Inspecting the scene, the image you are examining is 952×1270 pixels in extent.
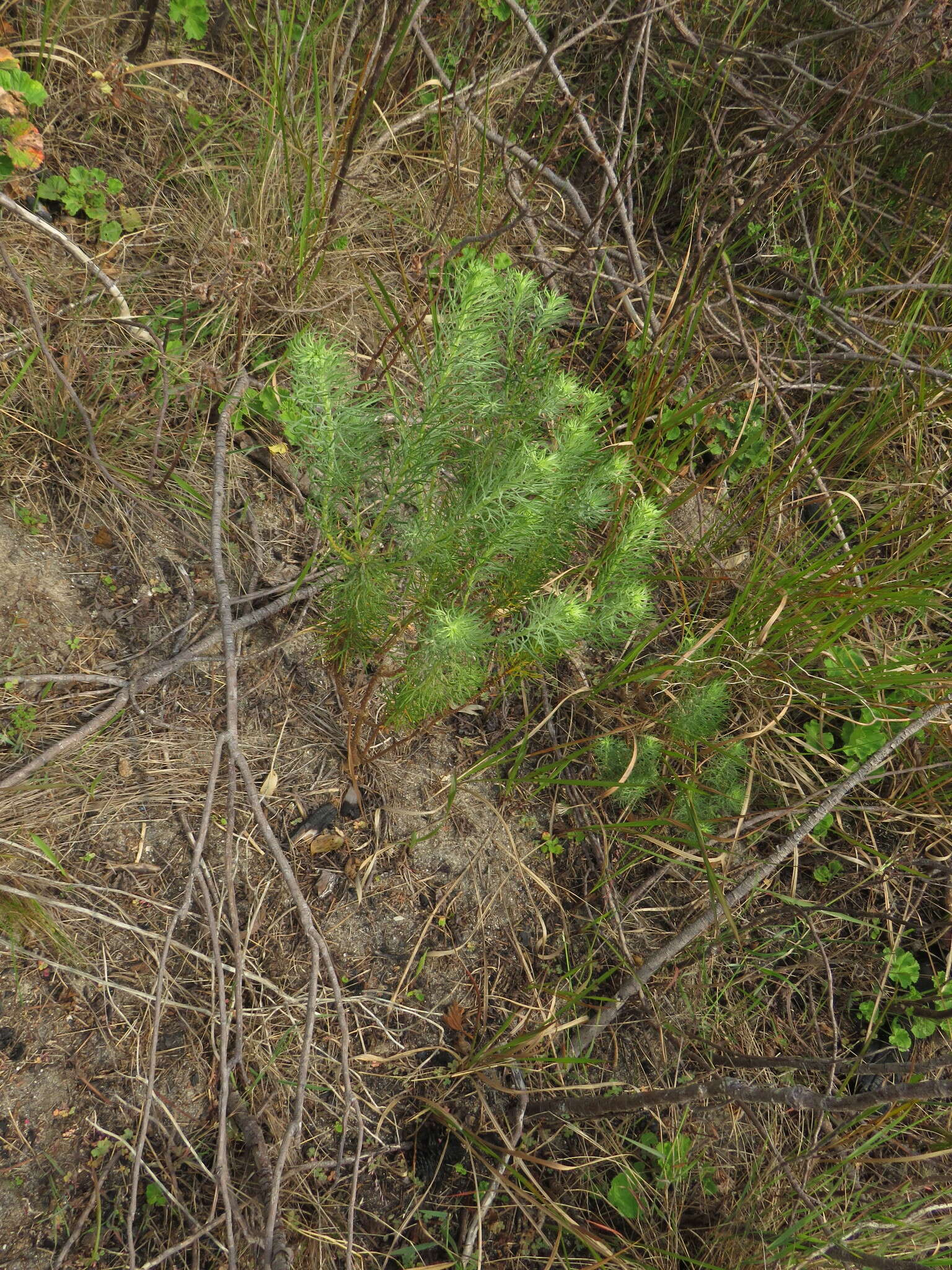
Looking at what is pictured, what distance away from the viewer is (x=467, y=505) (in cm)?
168

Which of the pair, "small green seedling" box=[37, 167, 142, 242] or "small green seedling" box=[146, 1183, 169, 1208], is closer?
"small green seedling" box=[146, 1183, 169, 1208]

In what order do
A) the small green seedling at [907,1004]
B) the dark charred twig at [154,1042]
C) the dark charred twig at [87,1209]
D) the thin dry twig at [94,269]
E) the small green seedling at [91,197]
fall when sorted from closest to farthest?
1. the dark charred twig at [154,1042]
2. the dark charred twig at [87,1209]
3. the thin dry twig at [94,269]
4. the small green seedling at [91,197]
5. the small green seedling at [907,1004]

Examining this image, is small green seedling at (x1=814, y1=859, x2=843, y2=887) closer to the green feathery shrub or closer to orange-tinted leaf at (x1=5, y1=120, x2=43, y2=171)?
the green feathery shrub

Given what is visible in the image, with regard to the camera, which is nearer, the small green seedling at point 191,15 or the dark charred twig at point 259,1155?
the dark charred twig at point 259,1155

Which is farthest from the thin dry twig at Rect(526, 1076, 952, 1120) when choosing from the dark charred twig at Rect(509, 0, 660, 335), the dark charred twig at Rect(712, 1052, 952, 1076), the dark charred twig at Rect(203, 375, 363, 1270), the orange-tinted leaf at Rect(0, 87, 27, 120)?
the orange-tinted leaf at Rect(0, 87, 27, 120)

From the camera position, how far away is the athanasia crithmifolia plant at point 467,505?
1.62 m

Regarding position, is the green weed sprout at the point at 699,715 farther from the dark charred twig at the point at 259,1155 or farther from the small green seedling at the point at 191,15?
the small green seedling at the point at 191,15

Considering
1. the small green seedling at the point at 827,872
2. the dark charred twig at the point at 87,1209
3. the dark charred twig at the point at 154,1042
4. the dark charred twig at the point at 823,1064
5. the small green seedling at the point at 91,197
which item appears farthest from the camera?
the small green seedling at the point at 827,872

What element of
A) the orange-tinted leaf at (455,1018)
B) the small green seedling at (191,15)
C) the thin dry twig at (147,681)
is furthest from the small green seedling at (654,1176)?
the small green seedling at (191,15)

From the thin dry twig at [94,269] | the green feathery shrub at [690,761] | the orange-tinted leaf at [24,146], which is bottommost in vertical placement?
the green feathery shrub at [690,761]

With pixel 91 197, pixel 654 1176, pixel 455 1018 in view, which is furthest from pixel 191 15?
pixel 654 1176

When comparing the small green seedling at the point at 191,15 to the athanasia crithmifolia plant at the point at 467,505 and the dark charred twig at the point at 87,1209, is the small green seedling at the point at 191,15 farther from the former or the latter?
the dark charred twig at the point at 87,1209

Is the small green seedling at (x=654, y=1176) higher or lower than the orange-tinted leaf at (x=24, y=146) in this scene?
lower

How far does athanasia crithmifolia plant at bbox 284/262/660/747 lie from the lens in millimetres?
1620
